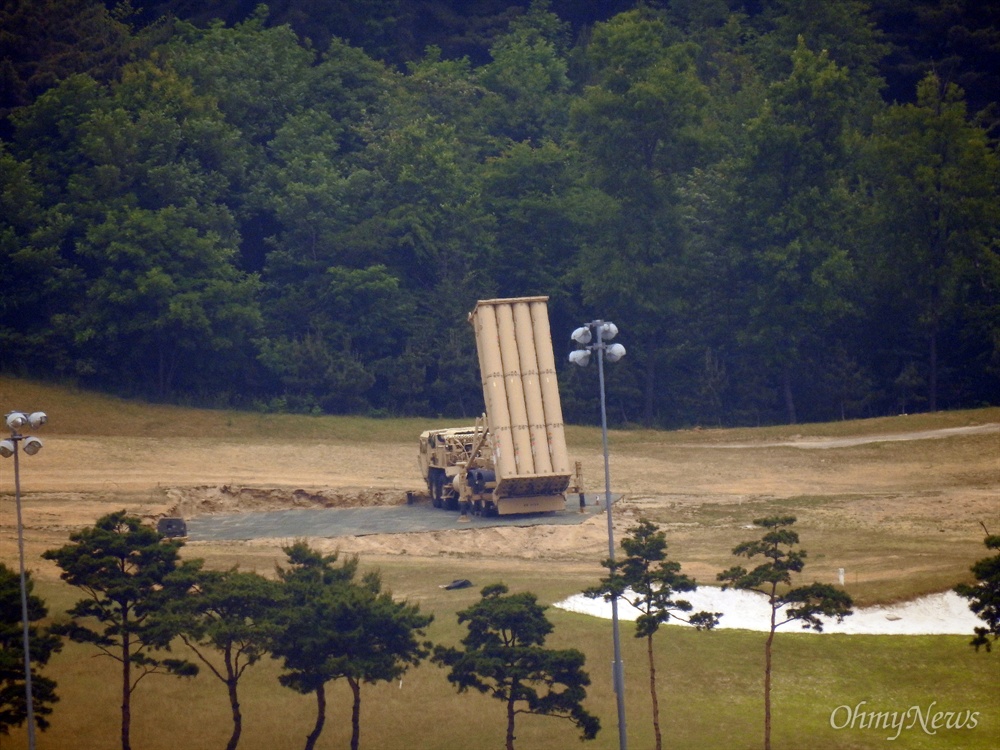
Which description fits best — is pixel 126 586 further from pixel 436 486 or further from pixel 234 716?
pixel 436 486

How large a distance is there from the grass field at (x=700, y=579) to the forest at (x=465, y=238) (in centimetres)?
873

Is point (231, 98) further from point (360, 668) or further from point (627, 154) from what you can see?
point (360, 668)

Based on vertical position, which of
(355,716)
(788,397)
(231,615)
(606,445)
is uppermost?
(788,397)

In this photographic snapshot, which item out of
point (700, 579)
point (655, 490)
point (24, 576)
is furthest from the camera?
point (655, 490)

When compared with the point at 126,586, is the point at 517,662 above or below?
below

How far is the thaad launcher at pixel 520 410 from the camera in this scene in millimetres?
38719

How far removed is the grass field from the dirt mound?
191 cm

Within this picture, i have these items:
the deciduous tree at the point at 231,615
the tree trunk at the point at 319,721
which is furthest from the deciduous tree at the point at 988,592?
the deciduous tree at the point at 231,615

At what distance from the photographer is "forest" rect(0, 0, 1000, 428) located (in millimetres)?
62281

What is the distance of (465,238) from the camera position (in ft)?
224

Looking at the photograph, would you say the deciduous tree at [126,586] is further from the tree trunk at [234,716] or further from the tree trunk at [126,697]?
the tree trunk at [234,716]

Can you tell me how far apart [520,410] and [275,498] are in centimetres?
1094

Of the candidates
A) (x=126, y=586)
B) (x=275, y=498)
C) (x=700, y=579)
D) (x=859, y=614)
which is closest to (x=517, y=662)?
(x=126, y=586)

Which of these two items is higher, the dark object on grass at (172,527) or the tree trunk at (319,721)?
the dark object on grass at (172,527)
